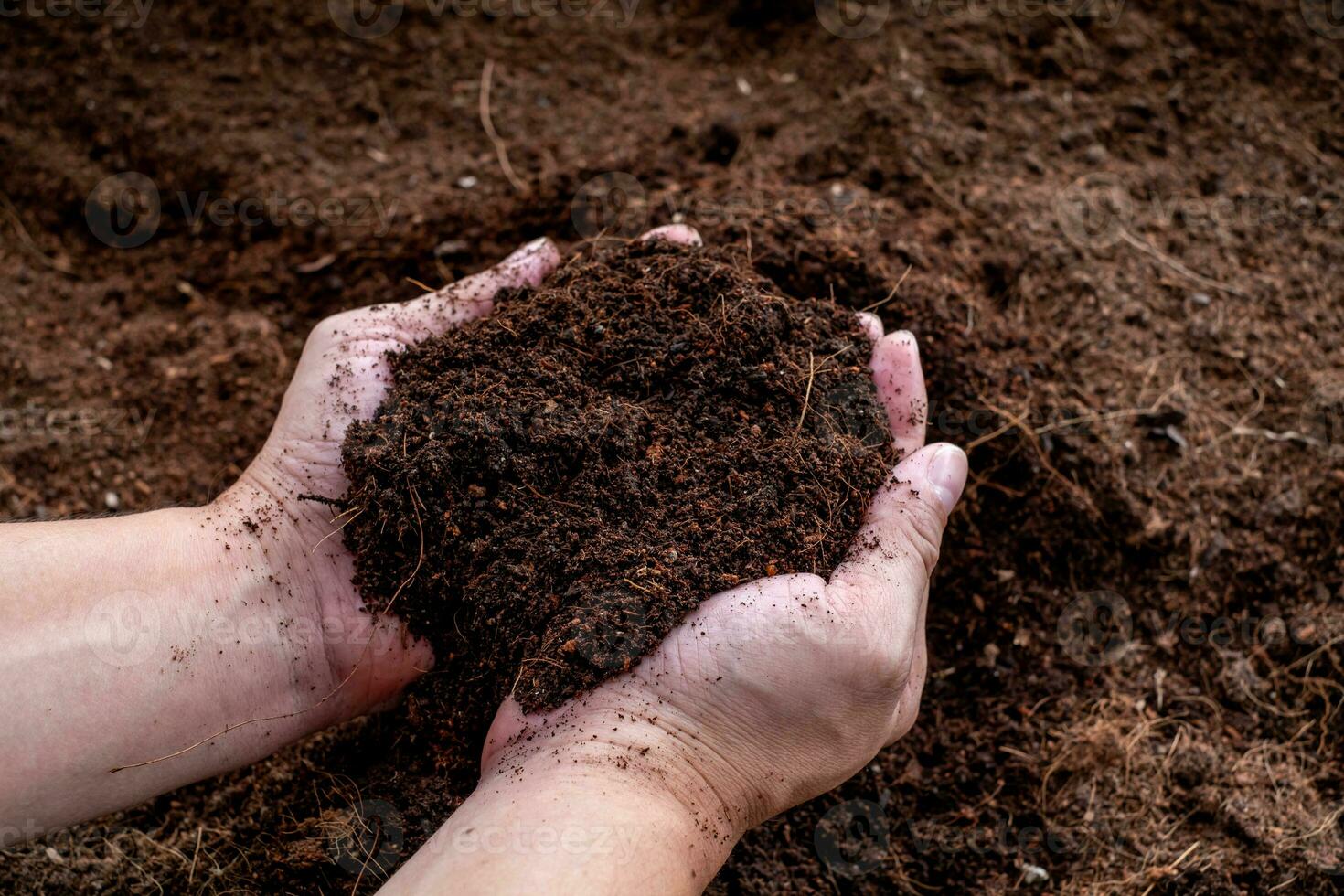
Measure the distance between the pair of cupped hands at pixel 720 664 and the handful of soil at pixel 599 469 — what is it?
60 millimetres

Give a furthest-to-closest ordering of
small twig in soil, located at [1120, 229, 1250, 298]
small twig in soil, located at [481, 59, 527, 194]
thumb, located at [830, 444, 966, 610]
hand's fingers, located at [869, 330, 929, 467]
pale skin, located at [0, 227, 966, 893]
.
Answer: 1. small twig in soil, located at [481, 59, 527, 194]
2. small twig in soil, located at [1120, 229, 1250, 298]
3. hand's fingers, located at [869, 330, 929, 467]
4. thumb, located at [830, 444, 966, 610]
5. pale skin, located at [0, 227, 966, 893]

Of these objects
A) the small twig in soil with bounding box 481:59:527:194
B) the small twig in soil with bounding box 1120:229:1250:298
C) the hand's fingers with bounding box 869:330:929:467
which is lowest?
the small twig in soil with bounding box 1120:229:1250:298

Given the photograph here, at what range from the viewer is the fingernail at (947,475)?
1883 mm

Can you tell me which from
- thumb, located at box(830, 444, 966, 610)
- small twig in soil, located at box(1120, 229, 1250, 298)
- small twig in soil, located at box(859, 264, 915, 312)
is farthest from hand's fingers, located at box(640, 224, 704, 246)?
small twig in soil, located at box(1120, 229, 1250, 298)

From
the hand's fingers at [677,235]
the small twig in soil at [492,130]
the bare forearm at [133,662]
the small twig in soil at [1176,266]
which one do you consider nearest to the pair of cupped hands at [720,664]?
the bare forearm at [133,662]

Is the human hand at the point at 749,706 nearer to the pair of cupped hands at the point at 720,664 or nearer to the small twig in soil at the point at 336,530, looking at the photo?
the pair of cupped hands at the point at 720,664

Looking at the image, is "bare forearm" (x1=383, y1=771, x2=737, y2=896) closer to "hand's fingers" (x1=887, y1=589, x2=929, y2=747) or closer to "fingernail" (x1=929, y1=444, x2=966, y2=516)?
"hand's fingers" (x1=887, y1=589, x2=929, y2=747)

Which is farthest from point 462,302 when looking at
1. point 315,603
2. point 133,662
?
point 133,662

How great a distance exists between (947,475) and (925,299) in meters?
0.62

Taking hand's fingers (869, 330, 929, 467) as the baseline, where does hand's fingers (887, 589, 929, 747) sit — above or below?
below

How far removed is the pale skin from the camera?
5.18ft

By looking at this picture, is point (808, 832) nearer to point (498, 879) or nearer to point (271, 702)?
point (498, 879)

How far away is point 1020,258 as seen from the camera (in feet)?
8.59

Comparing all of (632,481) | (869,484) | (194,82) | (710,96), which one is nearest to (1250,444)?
(869,484)
